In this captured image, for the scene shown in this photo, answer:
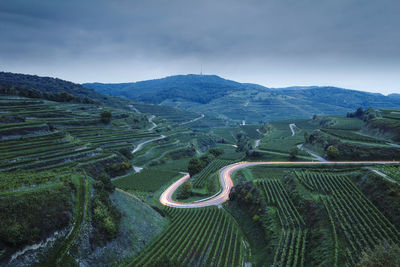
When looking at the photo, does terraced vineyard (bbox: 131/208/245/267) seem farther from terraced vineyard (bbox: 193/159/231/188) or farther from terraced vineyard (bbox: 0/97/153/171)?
terraced vineyard (bbox: 0/97/153/171)

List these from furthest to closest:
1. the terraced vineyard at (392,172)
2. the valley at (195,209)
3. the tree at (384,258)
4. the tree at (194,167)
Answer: the tree at (194,167) → the terraced vineyard at (392,172) → the valley at (195,209) → the tree at (384,258)

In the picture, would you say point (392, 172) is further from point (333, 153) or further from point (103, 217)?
point (103, 217)

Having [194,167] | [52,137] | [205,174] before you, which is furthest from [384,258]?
[52,137]

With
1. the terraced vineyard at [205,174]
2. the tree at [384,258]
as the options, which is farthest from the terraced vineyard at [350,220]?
the terraced vineyard at [205,174]

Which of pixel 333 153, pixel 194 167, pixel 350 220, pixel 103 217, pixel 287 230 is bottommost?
pixel 194 167

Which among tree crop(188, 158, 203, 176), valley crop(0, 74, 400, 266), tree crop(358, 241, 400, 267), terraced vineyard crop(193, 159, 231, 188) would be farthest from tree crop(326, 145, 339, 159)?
tree crop(358, 241, 400, 267)

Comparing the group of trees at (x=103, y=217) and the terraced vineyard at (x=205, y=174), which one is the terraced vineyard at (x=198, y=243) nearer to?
the group of trees at (x=103, y=217)
